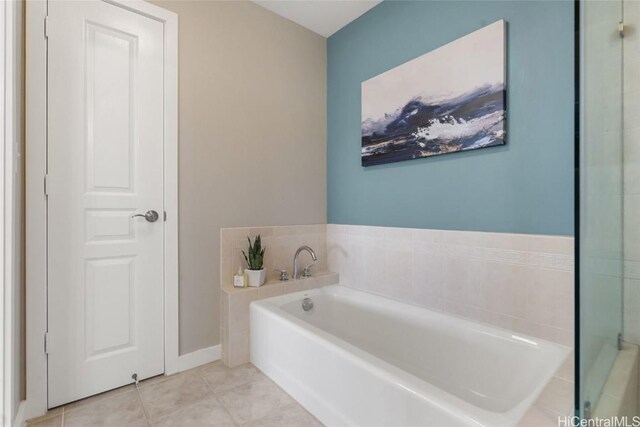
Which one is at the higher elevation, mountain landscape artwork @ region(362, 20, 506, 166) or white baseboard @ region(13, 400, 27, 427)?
mountain landscape artwork @ region(362, 20, 506, 166)

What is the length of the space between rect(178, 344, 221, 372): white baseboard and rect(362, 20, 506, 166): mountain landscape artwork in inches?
67.5

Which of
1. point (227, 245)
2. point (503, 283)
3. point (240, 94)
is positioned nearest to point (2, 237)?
point (227, 245)

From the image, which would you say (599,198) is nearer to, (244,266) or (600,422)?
(600,422)

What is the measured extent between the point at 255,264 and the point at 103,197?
0.98 metres

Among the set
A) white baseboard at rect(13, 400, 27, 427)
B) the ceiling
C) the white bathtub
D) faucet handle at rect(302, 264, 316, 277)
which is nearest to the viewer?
the white bathtub

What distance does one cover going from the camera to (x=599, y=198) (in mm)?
824

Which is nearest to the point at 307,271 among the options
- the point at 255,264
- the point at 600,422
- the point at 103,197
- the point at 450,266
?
the point at 255,264

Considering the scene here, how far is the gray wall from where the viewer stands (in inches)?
79.0

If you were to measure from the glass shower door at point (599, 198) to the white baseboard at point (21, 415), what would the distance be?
2.09 meters

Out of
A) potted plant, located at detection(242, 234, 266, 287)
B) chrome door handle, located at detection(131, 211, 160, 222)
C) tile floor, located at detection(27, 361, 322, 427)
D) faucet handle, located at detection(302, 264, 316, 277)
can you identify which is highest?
chrome door handle, located at detection(131, 211, 160, 222)

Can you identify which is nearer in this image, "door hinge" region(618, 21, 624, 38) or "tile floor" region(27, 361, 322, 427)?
"door hinge" region(618, 21, 624, 38)

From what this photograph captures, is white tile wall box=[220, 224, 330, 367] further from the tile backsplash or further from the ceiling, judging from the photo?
the ceiling

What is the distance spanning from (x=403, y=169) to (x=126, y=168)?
172 cm

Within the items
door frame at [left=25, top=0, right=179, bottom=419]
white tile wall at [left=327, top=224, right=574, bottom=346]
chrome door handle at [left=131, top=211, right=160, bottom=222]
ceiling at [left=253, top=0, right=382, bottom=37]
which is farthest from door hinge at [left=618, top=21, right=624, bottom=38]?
door frame at [left=25, top=0, right=179, bottom=419]
